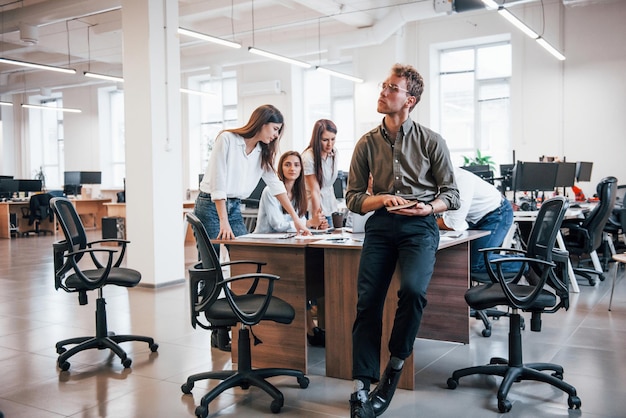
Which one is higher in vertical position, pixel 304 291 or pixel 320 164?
pixel 320 164

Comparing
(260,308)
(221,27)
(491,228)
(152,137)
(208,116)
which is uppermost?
(221,27)

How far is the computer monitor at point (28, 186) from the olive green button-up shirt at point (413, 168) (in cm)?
1228

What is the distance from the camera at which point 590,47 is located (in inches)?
388

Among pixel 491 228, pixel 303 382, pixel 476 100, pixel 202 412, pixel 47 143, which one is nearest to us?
pixel 202 412

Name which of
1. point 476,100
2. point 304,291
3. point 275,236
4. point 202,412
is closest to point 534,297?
point 304,291

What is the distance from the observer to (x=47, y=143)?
57.6 ft

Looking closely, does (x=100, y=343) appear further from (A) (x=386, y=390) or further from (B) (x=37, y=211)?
(B) (x=37, y=211)

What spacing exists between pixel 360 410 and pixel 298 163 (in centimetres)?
185

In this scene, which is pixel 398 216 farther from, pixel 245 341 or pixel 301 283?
pixel 245 341

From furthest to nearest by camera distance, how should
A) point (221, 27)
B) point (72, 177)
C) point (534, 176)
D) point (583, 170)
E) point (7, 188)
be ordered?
point (72, 177) → point (7, 188) → point (221, 27) → point (583, 170) → point (534, 176)

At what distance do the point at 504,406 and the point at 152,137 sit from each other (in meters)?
4.47

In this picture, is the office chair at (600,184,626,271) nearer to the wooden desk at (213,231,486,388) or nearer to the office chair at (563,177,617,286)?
the office chair at (563,177,617,286)

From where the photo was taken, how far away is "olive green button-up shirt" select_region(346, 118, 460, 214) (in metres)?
2.87

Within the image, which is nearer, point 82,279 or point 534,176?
point 82,279
